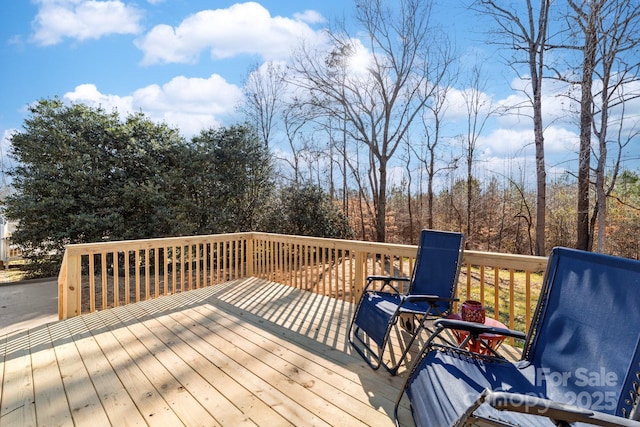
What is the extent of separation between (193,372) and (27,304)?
17.2 ft

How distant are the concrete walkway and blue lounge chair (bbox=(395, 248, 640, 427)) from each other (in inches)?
183

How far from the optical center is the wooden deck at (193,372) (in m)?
1.92

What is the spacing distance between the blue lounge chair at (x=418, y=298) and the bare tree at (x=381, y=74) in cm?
670

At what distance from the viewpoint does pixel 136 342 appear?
2.97 metres

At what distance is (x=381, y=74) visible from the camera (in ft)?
32.1

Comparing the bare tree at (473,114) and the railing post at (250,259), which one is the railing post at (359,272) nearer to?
the railing post at (250,259)

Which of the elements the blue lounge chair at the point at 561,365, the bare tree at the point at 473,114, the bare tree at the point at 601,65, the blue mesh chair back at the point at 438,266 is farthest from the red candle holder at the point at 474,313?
the bare tree at the point at 473,114

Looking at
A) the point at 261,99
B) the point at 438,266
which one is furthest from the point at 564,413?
the point at 261,99

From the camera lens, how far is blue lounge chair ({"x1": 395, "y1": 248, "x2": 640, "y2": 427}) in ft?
3.87

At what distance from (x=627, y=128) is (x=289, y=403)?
7103mm

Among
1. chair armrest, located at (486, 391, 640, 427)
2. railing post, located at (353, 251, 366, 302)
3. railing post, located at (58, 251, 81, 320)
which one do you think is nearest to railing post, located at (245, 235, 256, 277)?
railing post, located at (353, 251, 366, 302)

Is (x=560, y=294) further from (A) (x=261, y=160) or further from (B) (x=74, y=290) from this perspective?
(A) (x=261, y=160)

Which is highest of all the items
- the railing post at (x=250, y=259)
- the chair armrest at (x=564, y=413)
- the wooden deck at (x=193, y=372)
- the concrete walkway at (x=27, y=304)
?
the chair armrest at (x=564, y=413)

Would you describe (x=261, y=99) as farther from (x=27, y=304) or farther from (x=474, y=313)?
(x=474, y=313)
